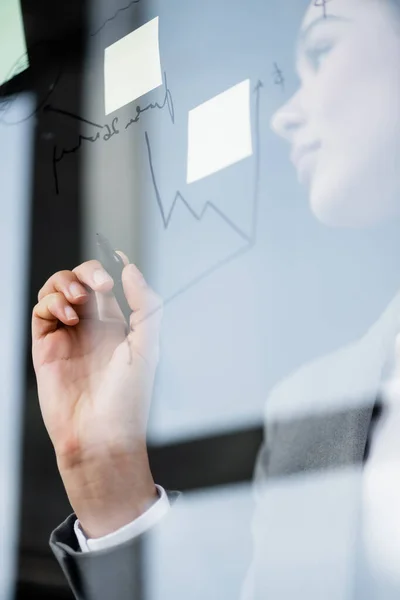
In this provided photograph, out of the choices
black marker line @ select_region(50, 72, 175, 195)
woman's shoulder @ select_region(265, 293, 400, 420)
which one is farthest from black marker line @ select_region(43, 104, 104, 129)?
woman's shoulder @ select_region(265, 293, 400, 420)

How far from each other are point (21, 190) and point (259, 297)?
24 centimetres

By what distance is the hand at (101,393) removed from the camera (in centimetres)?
52

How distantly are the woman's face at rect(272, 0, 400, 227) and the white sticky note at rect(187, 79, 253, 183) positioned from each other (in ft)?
0.09

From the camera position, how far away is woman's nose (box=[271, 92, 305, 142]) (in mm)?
516

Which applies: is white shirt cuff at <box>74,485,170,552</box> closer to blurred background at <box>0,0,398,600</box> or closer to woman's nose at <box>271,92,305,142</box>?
blurred background at <box>0,0,398,600</box>

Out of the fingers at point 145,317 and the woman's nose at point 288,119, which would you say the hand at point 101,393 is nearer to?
the fingers at point 145,317

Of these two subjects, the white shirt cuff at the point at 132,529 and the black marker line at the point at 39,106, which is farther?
the black marker line at the point at 39,106

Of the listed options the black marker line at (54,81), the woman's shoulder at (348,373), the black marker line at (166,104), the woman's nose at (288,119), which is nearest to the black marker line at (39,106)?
the black marker line at (54,81)

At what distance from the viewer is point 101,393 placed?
540mm

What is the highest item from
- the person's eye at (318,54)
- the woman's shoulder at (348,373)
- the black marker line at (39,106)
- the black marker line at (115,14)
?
the black marker line at (115,14)

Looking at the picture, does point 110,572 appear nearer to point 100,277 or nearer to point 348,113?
point 100,277

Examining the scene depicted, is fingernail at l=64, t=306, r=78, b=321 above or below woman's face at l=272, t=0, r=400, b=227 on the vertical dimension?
below

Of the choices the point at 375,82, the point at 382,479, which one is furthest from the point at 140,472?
the point at 375,82

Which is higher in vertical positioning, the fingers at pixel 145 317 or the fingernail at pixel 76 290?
the fingernail at pixel 76 290
